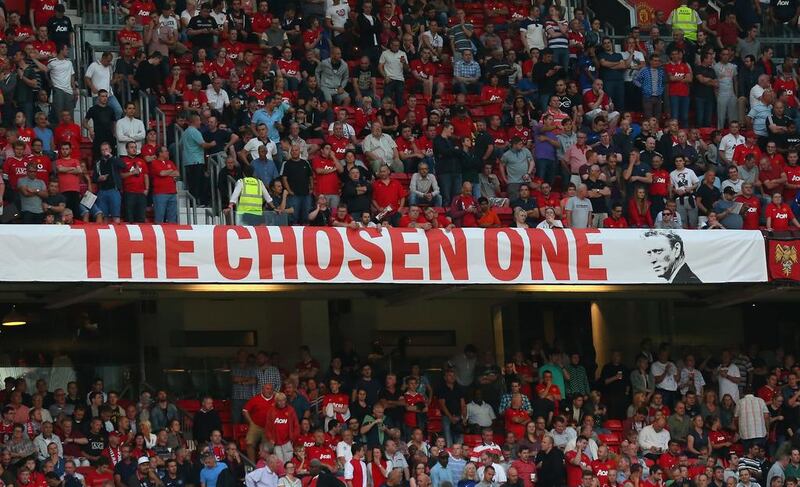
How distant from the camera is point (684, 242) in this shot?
80.4 feet

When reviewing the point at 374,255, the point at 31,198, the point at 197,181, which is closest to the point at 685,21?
the point at 374,255

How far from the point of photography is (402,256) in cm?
2339

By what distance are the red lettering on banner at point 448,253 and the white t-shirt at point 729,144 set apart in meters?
6.18

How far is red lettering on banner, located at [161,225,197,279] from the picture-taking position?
2230cm

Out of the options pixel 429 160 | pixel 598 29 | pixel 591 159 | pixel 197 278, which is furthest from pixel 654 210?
pixel 197 278

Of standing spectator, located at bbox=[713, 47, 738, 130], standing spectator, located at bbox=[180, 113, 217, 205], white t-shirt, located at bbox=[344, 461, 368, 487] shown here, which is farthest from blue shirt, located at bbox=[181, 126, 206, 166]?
standing spectator, located at bbox=[713, 47, 738, 130]

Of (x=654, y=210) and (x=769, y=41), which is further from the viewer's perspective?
(x=769, y=41)

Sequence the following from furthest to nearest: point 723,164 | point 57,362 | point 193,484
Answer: point 723,164 → point 57,362 → point 193,484

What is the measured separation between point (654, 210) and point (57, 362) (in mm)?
8881

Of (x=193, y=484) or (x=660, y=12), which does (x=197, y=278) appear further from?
(x=660, y=12)

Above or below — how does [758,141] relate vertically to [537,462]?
above

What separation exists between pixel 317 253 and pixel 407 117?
478cm

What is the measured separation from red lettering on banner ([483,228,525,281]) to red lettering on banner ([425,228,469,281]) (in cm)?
33

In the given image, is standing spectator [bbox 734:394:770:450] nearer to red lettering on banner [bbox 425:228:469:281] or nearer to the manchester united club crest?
the manchester united club crest
